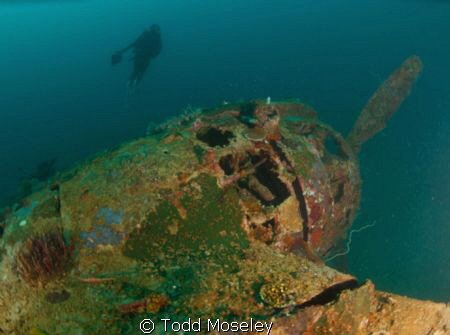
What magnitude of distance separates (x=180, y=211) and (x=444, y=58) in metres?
55.7

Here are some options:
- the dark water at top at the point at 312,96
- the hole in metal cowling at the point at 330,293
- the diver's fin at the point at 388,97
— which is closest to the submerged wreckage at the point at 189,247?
the hole in metal cowling at the point at 330,293

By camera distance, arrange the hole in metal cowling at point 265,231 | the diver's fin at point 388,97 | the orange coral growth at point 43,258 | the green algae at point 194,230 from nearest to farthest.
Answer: the orange coral growth at point 43,258 < the green algae at point 194,230 < the hole in metal cowling at point 265,231 < the diver's fin at point 388,97

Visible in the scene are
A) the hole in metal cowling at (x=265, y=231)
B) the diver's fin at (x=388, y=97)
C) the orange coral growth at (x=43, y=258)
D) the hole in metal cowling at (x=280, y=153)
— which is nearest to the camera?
the orange coral growth at (x=43, y=258)

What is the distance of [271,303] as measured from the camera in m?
2.66

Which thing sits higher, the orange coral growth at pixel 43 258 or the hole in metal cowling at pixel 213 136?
the hole in metal cowling at pixel 213 136

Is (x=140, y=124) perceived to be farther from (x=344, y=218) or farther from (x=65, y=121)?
(x=344, y=218)

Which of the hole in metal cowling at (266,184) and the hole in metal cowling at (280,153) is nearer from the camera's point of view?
the hole in metal cowling at (266,184)

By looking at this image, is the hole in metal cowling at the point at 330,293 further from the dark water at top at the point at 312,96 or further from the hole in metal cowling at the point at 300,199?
the dark water at top at the point at 312,96

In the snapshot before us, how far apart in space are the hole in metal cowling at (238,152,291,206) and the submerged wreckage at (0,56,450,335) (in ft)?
0.06

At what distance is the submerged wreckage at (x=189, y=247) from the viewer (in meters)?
2.72

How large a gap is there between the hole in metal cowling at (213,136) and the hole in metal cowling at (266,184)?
55 cm

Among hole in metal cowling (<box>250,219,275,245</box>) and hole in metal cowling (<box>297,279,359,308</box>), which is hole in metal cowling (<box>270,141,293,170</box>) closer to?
hole in metal cowling (<box>250,219,275,245</box>)

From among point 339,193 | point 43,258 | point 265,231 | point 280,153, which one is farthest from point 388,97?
point 43,258

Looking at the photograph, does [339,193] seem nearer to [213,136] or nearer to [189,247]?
[213,136]
